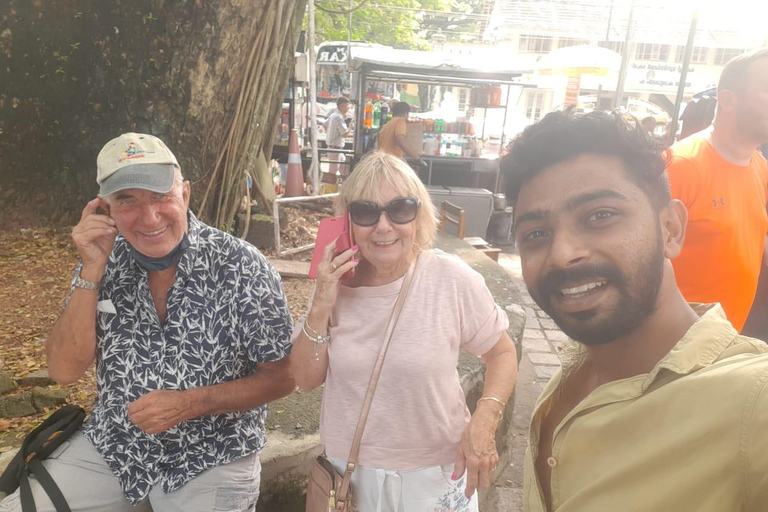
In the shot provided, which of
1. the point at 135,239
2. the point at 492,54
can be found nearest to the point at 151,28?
the point at 135,239

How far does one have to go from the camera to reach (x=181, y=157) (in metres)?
3.86

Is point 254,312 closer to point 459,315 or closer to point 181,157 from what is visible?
point 459,315

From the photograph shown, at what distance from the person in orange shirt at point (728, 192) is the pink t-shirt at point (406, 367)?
3.91 feet

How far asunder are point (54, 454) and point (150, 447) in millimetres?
352

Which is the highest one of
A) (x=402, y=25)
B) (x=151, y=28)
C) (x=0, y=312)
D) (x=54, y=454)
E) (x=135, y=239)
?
(x=402, y=25)

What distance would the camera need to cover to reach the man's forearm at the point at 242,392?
1818 mm

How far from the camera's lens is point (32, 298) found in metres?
3.66

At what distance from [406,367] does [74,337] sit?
1.21 metres

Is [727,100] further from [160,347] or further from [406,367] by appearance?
[160,347]

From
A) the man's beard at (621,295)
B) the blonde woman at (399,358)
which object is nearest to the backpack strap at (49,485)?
the blonde woman at (399,358)

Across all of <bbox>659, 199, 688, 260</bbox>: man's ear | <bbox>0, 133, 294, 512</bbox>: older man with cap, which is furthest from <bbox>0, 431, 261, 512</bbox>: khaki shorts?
<bbox>659, 199, 688, 260</bbox>: man's ear

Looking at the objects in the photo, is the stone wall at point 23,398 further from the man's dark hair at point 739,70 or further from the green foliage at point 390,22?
the green foliage at point 390,22

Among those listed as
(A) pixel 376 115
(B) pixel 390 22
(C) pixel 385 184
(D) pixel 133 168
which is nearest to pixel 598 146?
(C) pixel 385 184

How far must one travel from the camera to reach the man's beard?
102cm
